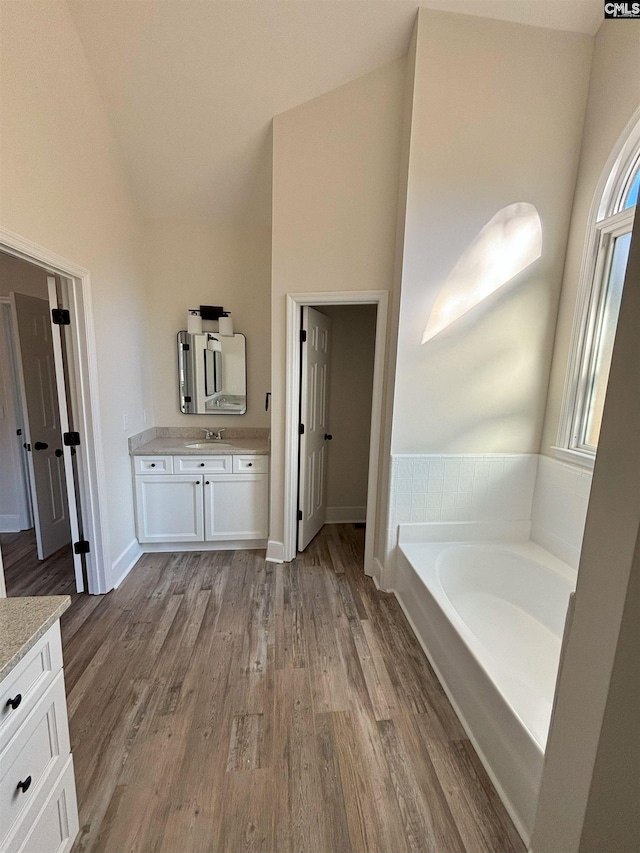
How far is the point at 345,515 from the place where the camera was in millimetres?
3762

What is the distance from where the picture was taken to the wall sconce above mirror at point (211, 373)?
323 cm

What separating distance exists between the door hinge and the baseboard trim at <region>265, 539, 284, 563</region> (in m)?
2.06

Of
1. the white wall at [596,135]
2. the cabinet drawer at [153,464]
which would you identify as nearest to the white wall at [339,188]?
the white wall at [596,135]

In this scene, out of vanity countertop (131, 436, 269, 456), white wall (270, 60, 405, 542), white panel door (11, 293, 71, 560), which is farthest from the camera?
vanity countertop (131, 436, 269, 456)

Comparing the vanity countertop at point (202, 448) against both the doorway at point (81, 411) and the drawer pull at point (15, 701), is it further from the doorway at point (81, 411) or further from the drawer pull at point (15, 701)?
the drawer pull at point (15, 701)

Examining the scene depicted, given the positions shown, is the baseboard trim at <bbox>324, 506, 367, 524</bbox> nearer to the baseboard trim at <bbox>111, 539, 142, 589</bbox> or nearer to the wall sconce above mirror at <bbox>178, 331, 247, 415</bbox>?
the wall sconce above mirror at <bbox>178, 331, 247, 415</bbox>

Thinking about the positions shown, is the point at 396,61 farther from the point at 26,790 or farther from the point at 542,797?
the point at 26,790

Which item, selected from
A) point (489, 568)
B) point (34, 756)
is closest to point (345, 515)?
point (489, 568)

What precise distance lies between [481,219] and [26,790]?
9.98 feet

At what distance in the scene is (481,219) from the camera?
2129 millimetres

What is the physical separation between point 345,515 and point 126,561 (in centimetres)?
205

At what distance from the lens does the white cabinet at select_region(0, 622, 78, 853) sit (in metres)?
0.84

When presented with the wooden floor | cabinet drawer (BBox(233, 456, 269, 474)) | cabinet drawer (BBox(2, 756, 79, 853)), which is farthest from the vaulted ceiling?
cabinet drawer (BBox(2, 756, 79, 853))

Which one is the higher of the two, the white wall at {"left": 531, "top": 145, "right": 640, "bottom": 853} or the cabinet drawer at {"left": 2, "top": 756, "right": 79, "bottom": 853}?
the white wall at {"left": 531, "top": 145, "right": 640, "bottom": 853}
